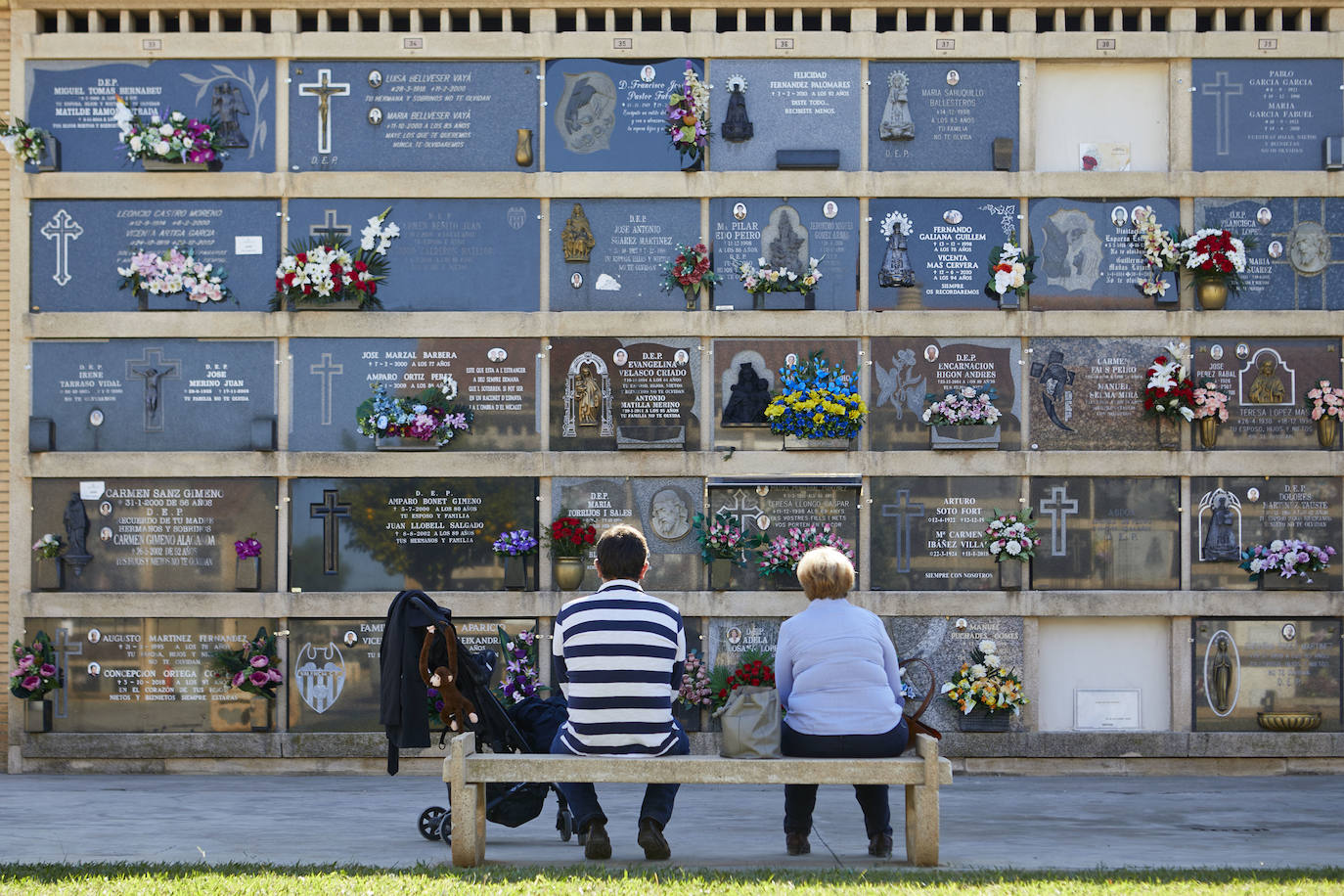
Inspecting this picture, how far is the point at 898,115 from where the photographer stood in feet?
33.9

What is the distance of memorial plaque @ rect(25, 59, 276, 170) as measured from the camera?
10.3 m

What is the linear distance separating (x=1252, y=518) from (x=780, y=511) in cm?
362

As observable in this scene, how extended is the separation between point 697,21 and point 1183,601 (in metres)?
5.79

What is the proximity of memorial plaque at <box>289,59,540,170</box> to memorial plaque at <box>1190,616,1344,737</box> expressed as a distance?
641 cm

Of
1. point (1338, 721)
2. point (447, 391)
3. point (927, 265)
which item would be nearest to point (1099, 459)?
point (927, 265)

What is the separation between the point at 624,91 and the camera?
10.3 metres

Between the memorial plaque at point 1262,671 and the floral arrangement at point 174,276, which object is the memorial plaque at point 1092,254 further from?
the floral arrangement at point 174,276

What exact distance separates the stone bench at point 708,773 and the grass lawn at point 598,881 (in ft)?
0.70

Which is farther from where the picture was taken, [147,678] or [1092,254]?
[1092,254]


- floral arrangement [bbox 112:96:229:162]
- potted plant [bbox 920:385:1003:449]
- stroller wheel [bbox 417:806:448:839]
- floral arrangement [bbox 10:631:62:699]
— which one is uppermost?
floral arrangement [bbox 112:96:229:162]

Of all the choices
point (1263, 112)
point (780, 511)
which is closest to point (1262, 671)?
point (780, 511)

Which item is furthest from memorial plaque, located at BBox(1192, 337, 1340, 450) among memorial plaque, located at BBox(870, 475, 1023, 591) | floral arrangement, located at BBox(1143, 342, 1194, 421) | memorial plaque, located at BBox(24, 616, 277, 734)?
memorial plaque, located at BBox(24, 616, 277, 734)

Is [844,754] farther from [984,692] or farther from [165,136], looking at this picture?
[165,136]

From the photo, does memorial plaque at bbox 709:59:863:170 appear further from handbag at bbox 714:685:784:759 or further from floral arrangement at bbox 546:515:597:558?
handbag at bbox 714:685:784:759
